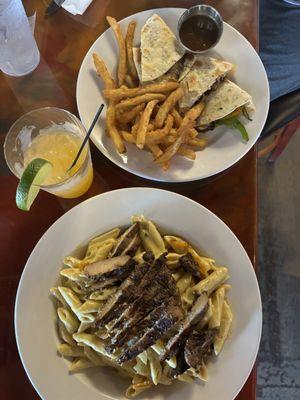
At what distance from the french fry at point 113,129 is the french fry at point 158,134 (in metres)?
0.07

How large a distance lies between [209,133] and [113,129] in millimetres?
274

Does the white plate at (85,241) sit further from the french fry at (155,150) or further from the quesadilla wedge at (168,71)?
the quesadilla wedge at (168,71)

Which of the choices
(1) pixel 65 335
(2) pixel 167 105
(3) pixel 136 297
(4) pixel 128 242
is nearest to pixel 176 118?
(2) pixel 167 105

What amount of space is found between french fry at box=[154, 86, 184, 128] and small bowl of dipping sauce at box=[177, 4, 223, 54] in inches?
6.5

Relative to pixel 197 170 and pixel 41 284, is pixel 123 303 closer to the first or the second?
pixel 41 284

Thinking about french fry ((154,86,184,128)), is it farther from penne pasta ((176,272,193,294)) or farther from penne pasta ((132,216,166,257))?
penne pasta ((176,272,193,294))

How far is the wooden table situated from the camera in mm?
1131

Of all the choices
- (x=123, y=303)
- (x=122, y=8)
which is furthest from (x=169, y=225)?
(x=122, y=8)

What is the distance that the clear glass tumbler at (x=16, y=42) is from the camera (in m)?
1.19


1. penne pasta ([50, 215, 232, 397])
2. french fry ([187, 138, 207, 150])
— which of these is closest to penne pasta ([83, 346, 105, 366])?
penne pasta ([50, 215, 232, 397])

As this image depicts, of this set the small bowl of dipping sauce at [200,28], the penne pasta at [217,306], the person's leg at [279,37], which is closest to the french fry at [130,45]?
the small bowl of dipping sauce at [200,28]

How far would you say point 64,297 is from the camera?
105 cm

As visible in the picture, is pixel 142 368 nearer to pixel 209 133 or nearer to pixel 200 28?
pixel 209 133

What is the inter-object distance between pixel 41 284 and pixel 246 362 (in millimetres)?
491
